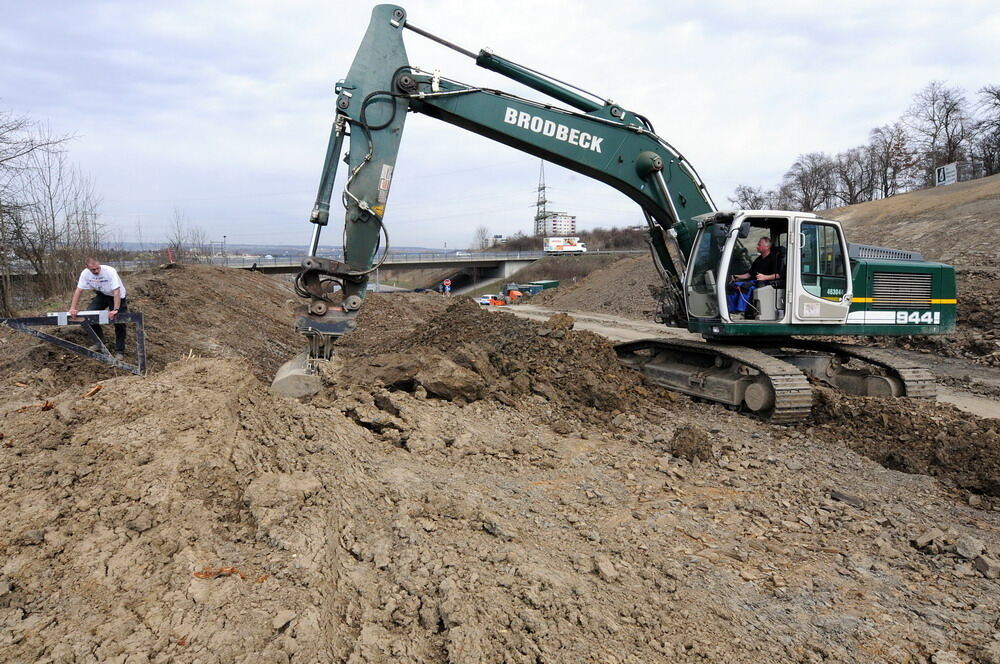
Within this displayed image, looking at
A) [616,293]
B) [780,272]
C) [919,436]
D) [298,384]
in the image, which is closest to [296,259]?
[616,293]

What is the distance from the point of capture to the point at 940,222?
2283cm

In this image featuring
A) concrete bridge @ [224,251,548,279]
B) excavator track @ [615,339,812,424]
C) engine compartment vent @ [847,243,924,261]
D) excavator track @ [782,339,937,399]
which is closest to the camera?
excavator track @ [615,339,812,424]

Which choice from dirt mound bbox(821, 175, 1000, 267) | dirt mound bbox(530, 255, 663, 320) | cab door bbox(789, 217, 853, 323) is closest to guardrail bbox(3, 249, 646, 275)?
cab door bbox(789, 217, 853, 323)

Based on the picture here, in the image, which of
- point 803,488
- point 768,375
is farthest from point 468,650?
point 768,375

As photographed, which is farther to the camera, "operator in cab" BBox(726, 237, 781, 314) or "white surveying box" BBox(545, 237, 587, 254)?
"white surveying box" BBox(545, 237, 587, 254)

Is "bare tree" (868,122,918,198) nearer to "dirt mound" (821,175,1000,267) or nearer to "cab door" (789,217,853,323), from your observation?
"dirt mound" (821,175,1000,267)

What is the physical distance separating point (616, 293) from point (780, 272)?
19948 mm

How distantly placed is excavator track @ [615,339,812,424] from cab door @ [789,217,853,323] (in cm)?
72

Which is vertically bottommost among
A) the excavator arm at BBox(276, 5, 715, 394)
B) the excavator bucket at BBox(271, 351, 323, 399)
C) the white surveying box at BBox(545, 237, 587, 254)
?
the excavator bucket at BBox(271, 351, 323, 399)

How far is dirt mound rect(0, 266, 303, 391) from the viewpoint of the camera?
7258 millimetres

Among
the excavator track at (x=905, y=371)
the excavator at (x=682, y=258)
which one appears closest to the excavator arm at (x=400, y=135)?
the excavator at (x=682, y=258)

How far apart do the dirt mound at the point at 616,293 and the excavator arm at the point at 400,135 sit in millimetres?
14697

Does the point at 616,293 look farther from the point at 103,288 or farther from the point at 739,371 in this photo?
the point at 103,288

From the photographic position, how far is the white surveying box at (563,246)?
2309 inches
